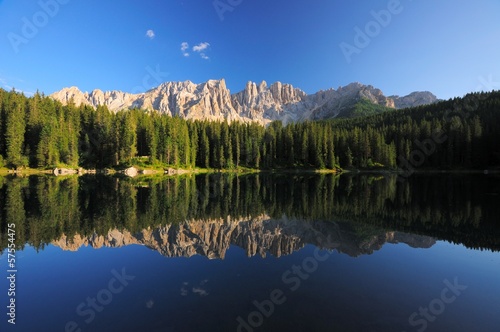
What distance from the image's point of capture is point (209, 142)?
507 ft

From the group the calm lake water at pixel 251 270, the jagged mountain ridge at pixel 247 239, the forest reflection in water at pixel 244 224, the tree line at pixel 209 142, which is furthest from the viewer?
the tree line at pixel 209 142

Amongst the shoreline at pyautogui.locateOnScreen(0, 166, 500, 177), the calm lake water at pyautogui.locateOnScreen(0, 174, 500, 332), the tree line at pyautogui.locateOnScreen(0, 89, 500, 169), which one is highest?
the tree line at pyautogui.locateOnScreen(0, 89, 500, 169)

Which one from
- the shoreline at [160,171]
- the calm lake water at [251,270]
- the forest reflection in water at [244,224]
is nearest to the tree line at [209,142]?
the shoreline at [160,171]

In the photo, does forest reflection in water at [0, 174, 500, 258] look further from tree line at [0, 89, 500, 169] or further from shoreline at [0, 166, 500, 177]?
tree line at [0, 89, 500, 169]

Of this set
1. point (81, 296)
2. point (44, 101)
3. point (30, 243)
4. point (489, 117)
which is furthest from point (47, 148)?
point (489, 117)

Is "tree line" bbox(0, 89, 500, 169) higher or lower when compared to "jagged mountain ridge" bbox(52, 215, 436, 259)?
higher

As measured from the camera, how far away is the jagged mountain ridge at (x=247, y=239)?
18984 millimetres

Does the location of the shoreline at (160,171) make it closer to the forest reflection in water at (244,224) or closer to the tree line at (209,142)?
the tree line at (209,142)

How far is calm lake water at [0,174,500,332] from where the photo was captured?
10227mm

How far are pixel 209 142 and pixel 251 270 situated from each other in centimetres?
14252

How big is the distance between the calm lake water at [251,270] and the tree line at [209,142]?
305ft

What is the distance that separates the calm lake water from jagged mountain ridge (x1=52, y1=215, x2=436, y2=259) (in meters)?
0.14

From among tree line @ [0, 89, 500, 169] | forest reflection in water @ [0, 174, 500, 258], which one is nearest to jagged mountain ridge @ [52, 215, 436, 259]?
forest reflection in water @ [0, 174, 500, 258]

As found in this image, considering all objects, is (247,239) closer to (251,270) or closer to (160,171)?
(251,270)
